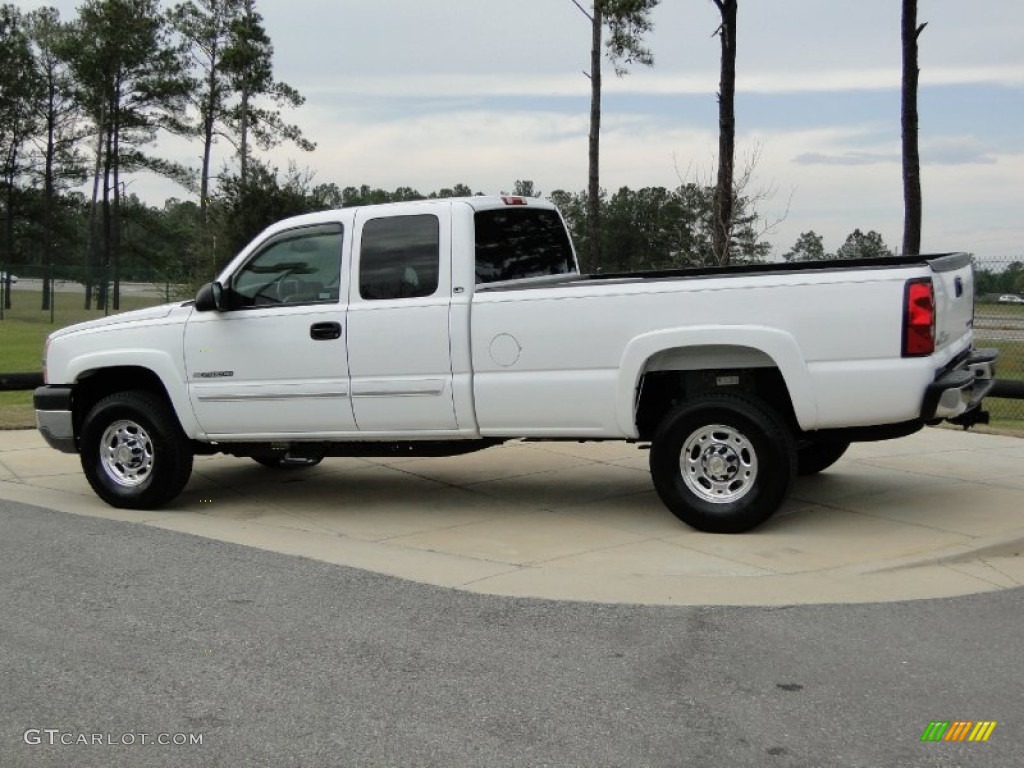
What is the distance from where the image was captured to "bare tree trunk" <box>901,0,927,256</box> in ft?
48.5

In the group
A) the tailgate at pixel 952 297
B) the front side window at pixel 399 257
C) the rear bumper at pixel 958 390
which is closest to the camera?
the rear bumper at pixel 958 390

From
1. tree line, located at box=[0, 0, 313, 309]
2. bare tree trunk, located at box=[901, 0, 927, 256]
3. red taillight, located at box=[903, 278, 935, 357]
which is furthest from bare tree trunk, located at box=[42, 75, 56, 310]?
red taillight, located at box=[903, 278, 935, 357]

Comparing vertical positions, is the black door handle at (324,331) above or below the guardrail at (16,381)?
above

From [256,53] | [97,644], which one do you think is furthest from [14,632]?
[256,53]

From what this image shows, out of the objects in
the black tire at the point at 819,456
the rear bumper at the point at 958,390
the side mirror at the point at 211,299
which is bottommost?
the black tire at the point at 819,456

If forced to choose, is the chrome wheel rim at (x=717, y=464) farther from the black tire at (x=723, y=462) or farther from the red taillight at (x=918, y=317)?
the red taillight at (x=918, y=317)

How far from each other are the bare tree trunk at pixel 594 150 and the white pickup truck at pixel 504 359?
1650cm

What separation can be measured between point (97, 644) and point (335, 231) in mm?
3650

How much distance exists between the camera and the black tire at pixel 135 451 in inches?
321

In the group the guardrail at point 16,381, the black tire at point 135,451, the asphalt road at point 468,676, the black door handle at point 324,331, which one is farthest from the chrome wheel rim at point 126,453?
the guardrail at point 16,381

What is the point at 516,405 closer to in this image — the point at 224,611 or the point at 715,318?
the point at 715,318

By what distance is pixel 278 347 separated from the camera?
7785mm

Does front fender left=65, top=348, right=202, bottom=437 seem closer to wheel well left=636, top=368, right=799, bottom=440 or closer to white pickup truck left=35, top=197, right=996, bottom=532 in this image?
white pickup truck left=35, top=197, right=996, bottom=532

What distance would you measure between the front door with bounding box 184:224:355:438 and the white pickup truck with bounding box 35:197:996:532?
0.05ft
